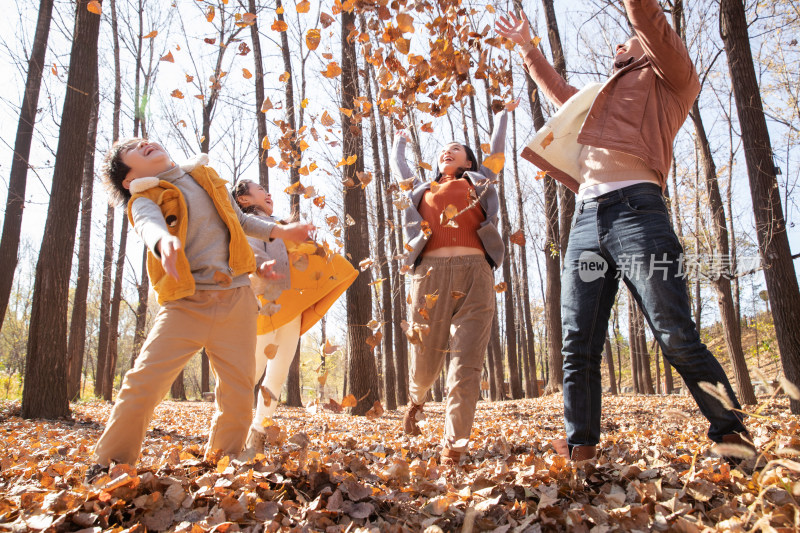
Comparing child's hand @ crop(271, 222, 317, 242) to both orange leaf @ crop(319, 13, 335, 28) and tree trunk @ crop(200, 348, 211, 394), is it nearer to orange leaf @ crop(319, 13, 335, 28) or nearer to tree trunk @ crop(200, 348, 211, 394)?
orange leaf @ crop(319, 13, 335, 28)

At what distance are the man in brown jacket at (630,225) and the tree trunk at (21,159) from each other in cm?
890

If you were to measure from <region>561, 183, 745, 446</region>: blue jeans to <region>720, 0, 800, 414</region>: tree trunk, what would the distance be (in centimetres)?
400

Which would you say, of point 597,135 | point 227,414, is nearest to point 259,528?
point 227,414

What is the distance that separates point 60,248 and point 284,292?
3658 millimetres

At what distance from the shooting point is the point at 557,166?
279cm

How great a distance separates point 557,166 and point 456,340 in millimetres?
1156

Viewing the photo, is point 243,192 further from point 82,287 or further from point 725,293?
point 82,287

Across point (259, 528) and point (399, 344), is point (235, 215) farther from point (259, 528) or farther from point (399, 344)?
point (399, 344)

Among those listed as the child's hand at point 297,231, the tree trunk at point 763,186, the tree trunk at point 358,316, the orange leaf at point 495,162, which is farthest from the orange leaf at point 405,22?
the tree trunk at point 763,186

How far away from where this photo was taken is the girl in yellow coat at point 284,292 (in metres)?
3.58

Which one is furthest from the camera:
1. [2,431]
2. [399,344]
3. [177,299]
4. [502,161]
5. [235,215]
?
[399,344]

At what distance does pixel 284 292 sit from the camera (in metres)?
3.74

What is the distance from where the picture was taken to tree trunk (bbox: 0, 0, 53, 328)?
26.2ft

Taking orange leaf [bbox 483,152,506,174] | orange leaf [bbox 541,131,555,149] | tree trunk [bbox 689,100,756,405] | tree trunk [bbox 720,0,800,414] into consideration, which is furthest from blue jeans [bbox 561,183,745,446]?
tree trunk [bbox 689,100,756,405]
